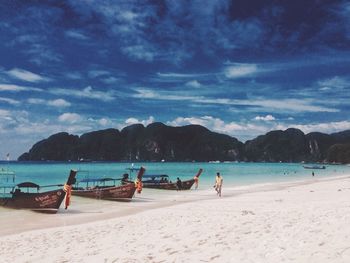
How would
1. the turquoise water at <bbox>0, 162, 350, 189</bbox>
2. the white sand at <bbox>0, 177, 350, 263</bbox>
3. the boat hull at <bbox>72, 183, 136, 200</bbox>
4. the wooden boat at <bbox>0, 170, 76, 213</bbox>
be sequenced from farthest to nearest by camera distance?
the turquoise water at <bbox>0, 162, 350, 189</bbox> < the boat hull at <bbox>72, 183, 136, 200</bbox> < the wooden boat at <bbox>0, 170, 76, 213</bbox> < the white sand at <bbox>0, 177, 350, 263</bbox>

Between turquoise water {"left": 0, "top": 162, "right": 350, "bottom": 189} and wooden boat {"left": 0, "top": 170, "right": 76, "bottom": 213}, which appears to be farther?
turquoise water {"left": 0, "top": 162, "right": 350, "bottom": 189}

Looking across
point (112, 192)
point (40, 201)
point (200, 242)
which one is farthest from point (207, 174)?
point (200, 242)

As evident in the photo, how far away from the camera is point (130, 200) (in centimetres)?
2558

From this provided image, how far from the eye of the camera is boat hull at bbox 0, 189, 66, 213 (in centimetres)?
1959

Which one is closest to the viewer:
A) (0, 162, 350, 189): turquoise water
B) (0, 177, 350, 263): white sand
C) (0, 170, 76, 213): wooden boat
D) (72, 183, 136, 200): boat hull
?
(0, 177, 350, 263): white sand

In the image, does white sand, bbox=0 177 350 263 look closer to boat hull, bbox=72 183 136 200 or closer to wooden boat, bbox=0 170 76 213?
wooden boat, bbox=0 170 76 213

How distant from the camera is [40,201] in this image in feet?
65.8

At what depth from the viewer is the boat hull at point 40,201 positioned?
19594mm

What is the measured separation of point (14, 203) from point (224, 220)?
13648 millimetres

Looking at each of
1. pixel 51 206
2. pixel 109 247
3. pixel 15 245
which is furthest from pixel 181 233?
pixel 51 206

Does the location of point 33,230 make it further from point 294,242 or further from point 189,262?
point 294,242

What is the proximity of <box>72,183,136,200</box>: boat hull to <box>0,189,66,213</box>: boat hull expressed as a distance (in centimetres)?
573

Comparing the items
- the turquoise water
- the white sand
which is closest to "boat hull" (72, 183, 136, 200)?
the white sand

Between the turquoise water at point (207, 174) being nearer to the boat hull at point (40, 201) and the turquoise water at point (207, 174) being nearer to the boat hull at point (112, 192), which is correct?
the boat hull at point (112, 192)
